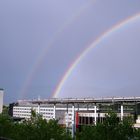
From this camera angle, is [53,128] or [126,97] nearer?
[53,128]

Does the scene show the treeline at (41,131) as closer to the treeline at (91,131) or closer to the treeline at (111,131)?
the treeline at (91,131)

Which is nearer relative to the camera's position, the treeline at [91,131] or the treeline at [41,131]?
the treeline at [41,131]

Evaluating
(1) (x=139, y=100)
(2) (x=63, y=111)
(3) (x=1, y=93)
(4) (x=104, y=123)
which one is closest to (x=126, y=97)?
(1) (x=139, y=100)

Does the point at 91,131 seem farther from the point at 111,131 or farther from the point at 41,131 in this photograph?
the point at 41,131

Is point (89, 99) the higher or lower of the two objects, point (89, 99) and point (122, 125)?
the higher

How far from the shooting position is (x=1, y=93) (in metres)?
134

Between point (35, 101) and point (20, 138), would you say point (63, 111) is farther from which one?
point (20, 138)

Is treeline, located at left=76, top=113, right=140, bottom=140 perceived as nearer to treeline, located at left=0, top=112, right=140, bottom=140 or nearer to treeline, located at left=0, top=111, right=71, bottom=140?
treeline, located at left=0, top=112, right=140, bottom=140

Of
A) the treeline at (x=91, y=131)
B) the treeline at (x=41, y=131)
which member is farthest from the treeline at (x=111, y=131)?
the treeline at (x=41, y=131)

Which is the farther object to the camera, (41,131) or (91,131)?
(91,131)

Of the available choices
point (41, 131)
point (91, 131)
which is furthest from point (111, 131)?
point (41, 131)

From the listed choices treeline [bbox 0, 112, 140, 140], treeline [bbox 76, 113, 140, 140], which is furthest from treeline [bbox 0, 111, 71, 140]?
treeline [bbox 76, 113, 140, 140]

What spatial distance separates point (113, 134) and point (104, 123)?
2.11 metres

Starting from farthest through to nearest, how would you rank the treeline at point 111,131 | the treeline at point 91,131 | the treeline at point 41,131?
the treeline at point 111,131, the treeline at point 91,131, the treeline at point 41,131
